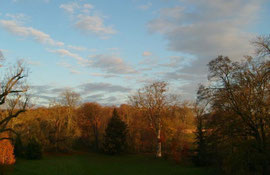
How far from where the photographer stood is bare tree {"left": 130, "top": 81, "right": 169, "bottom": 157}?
1665 inches

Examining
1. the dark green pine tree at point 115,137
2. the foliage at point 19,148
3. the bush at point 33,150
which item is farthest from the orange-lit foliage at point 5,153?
the dark green pine tree at point 115,137

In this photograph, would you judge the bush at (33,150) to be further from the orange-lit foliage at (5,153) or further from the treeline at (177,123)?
the orange-lit foliage at (5,153)

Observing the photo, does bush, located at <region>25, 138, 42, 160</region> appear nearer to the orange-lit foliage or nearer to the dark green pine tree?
the dark green pine tree

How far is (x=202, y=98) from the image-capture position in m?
20.5

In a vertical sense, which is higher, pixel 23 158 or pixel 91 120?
pixel 91 120

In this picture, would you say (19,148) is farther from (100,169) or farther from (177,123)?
(177,123)

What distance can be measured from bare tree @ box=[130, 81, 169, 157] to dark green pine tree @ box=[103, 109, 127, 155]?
7.62 m

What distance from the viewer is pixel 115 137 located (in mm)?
48125

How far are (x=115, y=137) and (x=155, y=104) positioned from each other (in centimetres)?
1217

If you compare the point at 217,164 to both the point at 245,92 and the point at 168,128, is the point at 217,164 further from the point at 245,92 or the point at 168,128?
the point at 168,128

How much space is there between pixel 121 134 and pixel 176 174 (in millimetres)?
22658

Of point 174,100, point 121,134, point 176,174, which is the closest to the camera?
point 176,174

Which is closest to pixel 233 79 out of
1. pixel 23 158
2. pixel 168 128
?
pixel 168 128

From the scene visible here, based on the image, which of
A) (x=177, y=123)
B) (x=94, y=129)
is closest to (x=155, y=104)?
(x=177, y=123)
